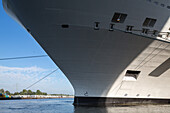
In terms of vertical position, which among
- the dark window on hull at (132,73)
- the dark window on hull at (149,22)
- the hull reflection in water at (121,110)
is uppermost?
the dark window on hull at (149,22)

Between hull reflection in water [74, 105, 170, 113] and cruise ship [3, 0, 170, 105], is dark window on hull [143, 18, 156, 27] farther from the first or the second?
hull reflection in water [74, 105, 170, 113]

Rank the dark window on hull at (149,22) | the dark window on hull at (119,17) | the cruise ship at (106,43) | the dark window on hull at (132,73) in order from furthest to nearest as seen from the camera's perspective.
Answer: the dark window on hull at (132,73) → the dark window on hull at (149,22) → the dark window on hull at (119,17) → the cruise ship at (106,43)

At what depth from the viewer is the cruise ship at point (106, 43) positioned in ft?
26.6

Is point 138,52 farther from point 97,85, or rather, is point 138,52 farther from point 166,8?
point 97,85

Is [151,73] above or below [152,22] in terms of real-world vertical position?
below

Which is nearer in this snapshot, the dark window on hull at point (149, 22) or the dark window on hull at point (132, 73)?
the dark window on hull at point (149, 22)

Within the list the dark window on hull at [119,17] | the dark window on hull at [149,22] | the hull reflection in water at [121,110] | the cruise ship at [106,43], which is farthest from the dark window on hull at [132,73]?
the dark window on hull at [119,17]

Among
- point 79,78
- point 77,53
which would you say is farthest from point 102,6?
point 79,78

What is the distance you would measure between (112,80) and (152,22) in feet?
17.6

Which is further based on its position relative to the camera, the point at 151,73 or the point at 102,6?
the point at 151,73

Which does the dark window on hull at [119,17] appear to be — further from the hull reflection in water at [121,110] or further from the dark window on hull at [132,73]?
the hull reflection in water at [121,110]

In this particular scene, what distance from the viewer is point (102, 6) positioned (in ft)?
26.0

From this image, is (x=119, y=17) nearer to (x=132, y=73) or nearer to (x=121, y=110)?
(x=132, y=73)

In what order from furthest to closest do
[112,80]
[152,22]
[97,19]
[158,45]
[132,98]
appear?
[132,98]
[112,80]
[158,45]
[152,22]
[97,19]
